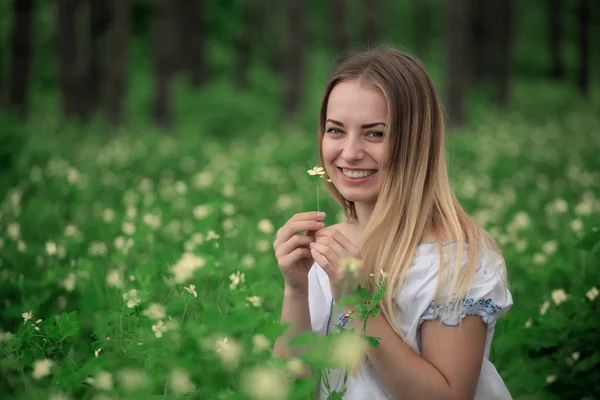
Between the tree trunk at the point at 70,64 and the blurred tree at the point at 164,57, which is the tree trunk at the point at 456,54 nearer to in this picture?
the blurred tree at the point at 164,57

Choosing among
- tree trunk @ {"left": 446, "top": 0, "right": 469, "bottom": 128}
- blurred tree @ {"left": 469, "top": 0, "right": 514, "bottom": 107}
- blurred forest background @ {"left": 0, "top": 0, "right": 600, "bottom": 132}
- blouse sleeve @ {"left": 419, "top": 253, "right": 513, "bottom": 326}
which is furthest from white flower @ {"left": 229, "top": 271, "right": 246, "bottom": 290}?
blurred tree @ {"left": 469, "top": 0, "right": 514, "bottom": 107}

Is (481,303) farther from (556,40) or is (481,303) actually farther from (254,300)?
(556,40)

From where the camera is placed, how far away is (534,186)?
25.2ft

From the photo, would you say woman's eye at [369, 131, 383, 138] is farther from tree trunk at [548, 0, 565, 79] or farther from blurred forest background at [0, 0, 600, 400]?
tree trunk at [548, 0, 565, 79]

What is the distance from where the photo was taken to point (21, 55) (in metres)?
14.2

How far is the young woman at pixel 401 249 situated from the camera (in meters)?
1.97

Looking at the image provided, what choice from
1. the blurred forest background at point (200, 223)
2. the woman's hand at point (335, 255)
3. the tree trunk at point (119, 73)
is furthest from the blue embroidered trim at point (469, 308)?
the tree trunk at point (119, 73)

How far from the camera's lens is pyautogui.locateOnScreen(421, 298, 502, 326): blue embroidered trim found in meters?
2.03

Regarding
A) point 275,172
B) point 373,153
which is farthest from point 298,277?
point 275,172

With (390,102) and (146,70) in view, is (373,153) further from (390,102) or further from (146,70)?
(146,70)

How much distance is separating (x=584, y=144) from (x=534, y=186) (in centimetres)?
410

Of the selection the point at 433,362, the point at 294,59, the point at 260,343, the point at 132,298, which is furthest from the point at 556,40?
the point at 260,343

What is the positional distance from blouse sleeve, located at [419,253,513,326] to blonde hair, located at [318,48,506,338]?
3.0 inches

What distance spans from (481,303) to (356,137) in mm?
689
